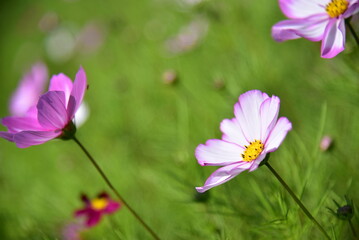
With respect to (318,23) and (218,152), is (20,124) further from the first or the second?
(318,23)

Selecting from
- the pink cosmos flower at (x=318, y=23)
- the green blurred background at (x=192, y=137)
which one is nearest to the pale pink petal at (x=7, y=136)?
the green blurred background at (x=192, y=137)

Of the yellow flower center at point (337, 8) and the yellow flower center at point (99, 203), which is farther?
the yellow flower center at point (99, 203)

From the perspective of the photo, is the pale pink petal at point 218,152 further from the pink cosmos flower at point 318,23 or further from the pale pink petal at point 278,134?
the pink cosmos flower at point 318,23

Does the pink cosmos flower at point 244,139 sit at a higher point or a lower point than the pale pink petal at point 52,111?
lower

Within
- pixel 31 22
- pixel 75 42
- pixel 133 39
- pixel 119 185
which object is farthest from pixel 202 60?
pixel 31 22

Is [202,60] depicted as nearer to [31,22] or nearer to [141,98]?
[141,98]

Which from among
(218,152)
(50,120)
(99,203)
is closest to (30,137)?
(50,120)

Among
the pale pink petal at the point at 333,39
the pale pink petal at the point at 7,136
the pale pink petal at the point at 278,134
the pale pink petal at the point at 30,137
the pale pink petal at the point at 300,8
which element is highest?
the pale pink petal at the point at 7,136
